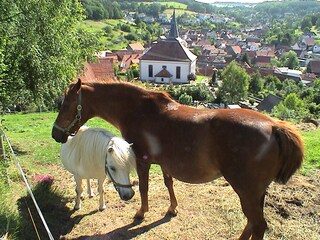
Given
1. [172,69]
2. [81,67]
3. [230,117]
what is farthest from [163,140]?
[172,69]

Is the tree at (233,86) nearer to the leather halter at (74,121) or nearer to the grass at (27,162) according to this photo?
the grass at (27,162)

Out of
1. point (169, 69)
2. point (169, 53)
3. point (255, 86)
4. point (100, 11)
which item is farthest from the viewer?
point (100, 11)

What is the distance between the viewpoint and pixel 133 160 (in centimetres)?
474

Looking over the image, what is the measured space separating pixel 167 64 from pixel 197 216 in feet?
194

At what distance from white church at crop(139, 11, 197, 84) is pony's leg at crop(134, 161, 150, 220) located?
5773 centimetres

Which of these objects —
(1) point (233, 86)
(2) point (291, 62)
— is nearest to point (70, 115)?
(1) point (233, 86)

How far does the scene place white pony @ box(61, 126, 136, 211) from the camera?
15.2ft

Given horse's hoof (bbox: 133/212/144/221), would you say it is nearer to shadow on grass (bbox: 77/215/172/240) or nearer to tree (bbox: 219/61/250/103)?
shadow on grass (bbox: 77/215/172/240)

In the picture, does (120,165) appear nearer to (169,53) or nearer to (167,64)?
(167,64)

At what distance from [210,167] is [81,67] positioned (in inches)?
369

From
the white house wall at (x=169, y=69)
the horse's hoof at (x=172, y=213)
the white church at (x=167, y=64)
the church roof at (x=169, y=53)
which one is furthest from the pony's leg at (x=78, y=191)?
the church roof at (x=169, y=53)

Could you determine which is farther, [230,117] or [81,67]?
[81,67]

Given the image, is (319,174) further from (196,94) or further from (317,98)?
(196,94)

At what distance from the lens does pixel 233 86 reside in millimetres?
50281
